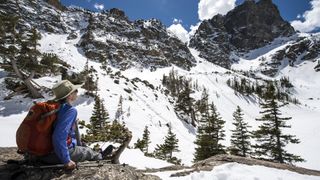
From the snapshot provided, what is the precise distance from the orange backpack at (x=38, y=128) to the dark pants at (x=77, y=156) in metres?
0.22

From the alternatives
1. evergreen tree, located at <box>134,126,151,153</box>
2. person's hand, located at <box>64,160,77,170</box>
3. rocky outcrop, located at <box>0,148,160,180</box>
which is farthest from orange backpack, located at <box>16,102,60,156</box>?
evergreen tree, located at <box>134,126,151,153</box>

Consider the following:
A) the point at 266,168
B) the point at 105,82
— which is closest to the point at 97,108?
the point at 105,82

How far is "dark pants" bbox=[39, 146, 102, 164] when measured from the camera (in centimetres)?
521

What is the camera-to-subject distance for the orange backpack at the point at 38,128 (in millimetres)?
4910

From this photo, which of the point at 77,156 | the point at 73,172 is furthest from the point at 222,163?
the point at 73,172

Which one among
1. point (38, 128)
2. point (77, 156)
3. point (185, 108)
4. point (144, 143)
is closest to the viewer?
point (38, 128)

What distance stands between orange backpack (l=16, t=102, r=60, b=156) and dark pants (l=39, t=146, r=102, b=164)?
0.22 metres

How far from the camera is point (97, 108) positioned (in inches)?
1478

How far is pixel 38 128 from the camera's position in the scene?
16.0ft

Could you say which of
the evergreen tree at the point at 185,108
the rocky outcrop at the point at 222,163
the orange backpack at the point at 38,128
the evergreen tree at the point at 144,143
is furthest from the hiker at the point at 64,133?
the evergreen tree at the point at 185,108

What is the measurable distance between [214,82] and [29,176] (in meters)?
195

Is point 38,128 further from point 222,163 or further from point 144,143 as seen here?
point 144,143

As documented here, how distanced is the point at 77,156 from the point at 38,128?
117 centimetres

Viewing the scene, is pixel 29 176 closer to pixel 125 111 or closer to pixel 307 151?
pixel 125 111
